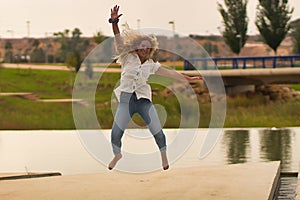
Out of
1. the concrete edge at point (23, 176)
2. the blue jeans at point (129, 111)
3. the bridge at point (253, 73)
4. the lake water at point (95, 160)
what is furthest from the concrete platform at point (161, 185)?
the bridge at point (253, 73)

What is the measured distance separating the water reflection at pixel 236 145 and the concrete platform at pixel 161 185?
3.25m

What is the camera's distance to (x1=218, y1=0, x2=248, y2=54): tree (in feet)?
194

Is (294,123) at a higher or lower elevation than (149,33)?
lower

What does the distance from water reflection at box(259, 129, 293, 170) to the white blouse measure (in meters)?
6.22

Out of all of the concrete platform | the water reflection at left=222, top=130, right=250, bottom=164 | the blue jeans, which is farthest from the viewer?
the water reflection at left=222, top=130, right=250, bottom=164

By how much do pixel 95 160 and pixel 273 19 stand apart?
131 ft

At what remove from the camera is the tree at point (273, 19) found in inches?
2172

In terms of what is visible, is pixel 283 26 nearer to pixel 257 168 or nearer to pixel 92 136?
pixel 92 136

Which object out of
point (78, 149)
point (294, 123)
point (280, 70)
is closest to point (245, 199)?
point (78, 149)

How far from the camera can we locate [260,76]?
42.1 meters

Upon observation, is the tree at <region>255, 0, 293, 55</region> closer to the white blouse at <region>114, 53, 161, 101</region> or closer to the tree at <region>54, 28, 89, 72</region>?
the tree at <region>54, 28, 89, 72</region>

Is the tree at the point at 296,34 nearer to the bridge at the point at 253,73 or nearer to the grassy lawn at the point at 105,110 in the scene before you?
the grassy lawn at the point at 105,110

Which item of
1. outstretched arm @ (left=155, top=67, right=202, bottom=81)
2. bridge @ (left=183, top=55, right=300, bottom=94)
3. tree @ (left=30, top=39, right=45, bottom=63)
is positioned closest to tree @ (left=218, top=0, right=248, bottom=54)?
bridge @ (left=183, top=55, right=300, bottom=94)

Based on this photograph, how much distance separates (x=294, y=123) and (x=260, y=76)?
1226 cm
